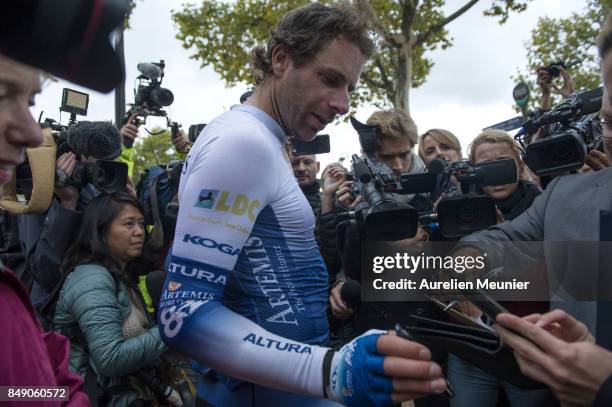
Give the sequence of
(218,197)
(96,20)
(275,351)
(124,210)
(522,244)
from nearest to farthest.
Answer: (96,20) < (275,351) < (218,197) < (522,244) < (124,210)

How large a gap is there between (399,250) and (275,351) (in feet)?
6.44

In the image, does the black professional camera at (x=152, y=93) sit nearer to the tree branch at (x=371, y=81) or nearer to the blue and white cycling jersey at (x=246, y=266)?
the blue and white cycling jersey at (x=246, y=266)

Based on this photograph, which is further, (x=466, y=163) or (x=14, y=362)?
(x=466, y=163)

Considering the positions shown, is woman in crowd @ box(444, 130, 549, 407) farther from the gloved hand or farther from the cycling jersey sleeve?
the cycling jersey sleeve

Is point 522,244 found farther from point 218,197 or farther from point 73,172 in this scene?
point 73,172

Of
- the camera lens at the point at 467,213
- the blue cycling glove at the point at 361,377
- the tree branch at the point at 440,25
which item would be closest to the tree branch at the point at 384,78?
the tree branch at the point at 440,25

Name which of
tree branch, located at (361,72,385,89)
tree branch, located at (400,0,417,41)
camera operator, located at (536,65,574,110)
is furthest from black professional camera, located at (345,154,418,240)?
tree branch, located at (361,72,385,89)

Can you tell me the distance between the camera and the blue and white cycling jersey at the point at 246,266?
1396mm

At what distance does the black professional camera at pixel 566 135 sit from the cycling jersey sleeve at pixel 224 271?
4.94ft

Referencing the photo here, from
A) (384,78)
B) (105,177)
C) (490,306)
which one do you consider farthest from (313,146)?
(384,78)

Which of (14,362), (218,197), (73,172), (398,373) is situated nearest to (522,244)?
(398,373)

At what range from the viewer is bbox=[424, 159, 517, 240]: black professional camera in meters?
2.71

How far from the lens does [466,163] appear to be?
9.57ft

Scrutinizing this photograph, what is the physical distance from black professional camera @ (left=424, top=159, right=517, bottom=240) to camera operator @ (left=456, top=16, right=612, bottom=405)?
1.24 feet
